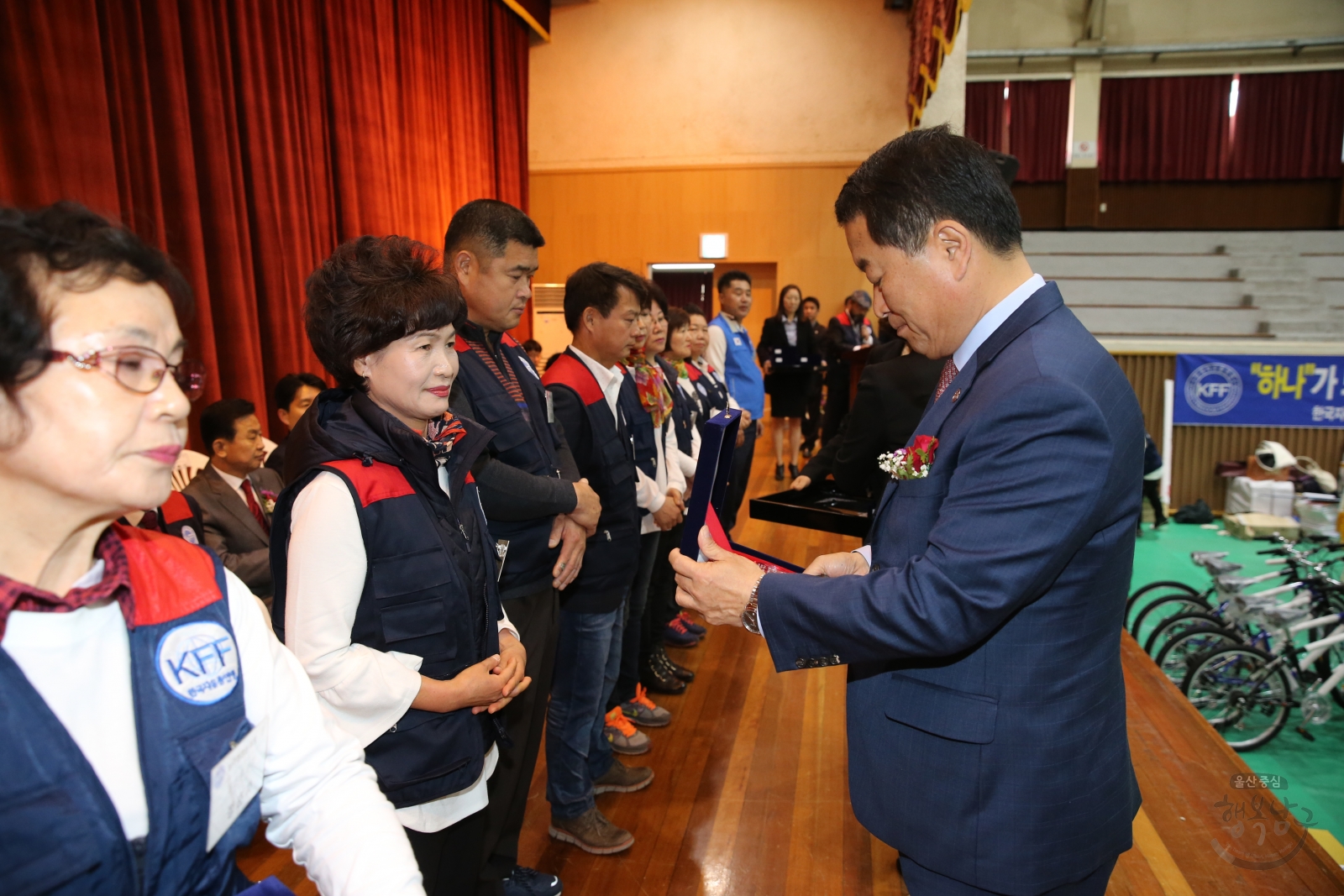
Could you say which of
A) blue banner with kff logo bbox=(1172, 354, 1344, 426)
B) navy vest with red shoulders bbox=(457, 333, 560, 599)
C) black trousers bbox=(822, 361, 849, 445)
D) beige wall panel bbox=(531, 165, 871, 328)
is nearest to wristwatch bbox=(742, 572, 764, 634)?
navy vest with red shoulders bbox=(457, 333, 560, 599)

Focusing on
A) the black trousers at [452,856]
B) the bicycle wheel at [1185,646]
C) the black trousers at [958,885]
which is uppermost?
the black trousers at [958,885]

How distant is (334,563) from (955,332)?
1.03 metres

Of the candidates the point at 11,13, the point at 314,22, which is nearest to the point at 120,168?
the point at 11,13

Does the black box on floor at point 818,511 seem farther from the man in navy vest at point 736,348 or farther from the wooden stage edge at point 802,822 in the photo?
the man in navy vest at point 736,348

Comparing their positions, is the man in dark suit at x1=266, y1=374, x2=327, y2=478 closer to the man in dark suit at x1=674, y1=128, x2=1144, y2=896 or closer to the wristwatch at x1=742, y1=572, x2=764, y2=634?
the wristwatch at x1=742, y1=572, x2=764, y2=634

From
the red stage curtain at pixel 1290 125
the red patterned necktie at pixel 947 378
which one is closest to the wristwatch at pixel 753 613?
the red patterned necktie at pixel 947 378

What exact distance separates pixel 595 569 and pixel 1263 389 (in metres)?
7.17

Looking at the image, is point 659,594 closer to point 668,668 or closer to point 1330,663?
point 668,668

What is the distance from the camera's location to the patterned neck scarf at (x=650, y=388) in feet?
9.66

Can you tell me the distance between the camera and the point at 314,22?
19.1 feet

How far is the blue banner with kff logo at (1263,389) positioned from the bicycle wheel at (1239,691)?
→ 4140 millimetres

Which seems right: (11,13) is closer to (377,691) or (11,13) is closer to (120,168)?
(120,168)

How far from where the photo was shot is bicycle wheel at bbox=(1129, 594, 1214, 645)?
12.8 feet

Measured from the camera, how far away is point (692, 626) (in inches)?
153
